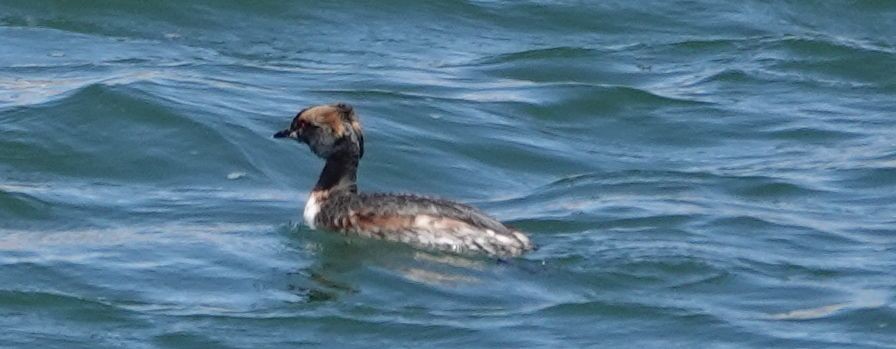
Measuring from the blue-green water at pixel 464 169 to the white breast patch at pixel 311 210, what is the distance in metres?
0.15

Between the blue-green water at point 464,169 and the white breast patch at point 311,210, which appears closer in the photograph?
the blue-green water at point 464,169

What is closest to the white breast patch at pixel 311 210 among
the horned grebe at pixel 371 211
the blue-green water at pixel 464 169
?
the horned grebe at pixel 371 211

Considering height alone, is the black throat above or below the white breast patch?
above

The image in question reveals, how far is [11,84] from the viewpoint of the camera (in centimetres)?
1530

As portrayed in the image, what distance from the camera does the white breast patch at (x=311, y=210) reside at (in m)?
11.7

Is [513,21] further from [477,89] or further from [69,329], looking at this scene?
[69,329]

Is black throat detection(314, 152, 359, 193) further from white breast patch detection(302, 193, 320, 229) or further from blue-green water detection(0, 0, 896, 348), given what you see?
blue-green water detection(0, 0, 896, 348)

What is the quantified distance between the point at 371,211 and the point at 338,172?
54 cm

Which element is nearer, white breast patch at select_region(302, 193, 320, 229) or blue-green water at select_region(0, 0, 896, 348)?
blue-green water at select_region(0, 0, 896, 348)

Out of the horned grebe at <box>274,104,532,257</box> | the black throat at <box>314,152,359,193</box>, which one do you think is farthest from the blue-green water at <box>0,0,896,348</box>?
the black throat at <box>314,152,359,193</box>

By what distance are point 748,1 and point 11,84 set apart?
7.02 metres

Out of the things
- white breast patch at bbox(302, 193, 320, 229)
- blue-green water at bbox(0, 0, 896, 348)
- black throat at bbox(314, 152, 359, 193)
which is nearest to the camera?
blue-green water at bbox(0, 0, 896, 348)

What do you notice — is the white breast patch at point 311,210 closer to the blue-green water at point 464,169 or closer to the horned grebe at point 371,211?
the horned grebe at point 371,211

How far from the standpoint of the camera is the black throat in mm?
11852
